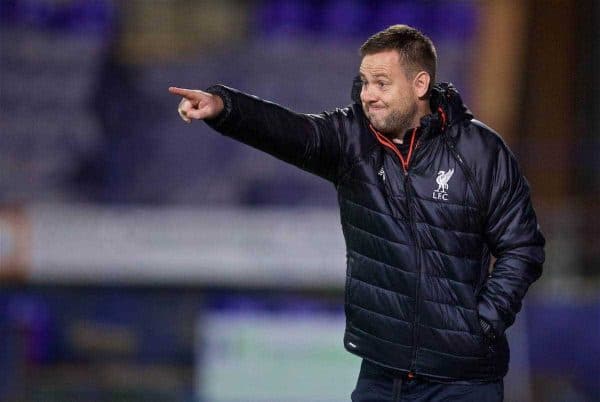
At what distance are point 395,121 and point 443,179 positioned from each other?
0.83 ft

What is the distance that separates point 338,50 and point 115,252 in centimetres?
278

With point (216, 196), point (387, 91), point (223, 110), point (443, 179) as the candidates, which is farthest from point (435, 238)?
point (216, 196)

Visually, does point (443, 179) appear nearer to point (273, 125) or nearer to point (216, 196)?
point (273, 125)

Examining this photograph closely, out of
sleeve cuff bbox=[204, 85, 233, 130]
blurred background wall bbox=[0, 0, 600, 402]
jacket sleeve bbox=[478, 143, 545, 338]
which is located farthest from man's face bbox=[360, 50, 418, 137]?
blurred background wall bbox=[0, 0, 600, 402]

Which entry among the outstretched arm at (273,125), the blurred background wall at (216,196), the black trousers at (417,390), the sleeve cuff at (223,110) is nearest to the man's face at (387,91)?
the outstretched arm at (273,125)

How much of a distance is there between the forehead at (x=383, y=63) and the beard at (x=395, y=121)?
0.14 metres

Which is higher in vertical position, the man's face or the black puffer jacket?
the man's face

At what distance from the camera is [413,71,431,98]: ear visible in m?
4.06

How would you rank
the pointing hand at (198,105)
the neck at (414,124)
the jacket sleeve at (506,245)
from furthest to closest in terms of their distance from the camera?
1. the neck at (414,124)
2. the jacket sleeve at (506,245)
3. the pointing hand at (198,105)

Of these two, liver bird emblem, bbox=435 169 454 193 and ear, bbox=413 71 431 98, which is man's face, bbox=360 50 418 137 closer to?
ear, bbox=413 71 431 98

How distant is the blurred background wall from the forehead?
18.8 feet

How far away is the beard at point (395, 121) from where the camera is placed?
402 cm

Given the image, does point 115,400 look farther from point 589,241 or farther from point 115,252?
point 589,241

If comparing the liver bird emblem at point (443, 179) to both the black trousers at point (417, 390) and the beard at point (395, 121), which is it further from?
the black trousers at point (417, 390)
